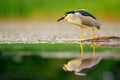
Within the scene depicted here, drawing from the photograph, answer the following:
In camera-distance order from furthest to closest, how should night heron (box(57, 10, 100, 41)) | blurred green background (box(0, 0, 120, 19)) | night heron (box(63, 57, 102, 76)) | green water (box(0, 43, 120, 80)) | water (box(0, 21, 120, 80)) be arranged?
1. blurred green background (box(0, 0, 120, 19))
2. night heron (box(57, 10, 100, 41))
3. night heron (box(63, 57, 102, 76))
4. water (box(0, 21, 120, 80))
5. green water (box(0, 43, 120, 80))

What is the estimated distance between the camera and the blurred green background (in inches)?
685

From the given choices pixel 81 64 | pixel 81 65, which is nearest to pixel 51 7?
pixel 81 64

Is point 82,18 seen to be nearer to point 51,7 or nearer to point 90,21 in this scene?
point 90,21

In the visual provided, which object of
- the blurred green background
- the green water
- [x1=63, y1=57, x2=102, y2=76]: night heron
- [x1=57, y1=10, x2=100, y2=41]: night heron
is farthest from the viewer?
the blurred green background

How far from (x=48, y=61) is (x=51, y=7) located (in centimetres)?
769

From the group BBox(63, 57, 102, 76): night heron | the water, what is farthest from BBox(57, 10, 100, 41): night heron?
BBox(63, 57, 102, 76): night heron

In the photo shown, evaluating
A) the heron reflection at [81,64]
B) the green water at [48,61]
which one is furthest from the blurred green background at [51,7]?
the heron reflection at [81,64]

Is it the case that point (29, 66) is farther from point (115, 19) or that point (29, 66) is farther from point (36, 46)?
point (115, 19)

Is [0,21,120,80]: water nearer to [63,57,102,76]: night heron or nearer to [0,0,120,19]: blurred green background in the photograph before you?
[63,57,102,76]: night heron

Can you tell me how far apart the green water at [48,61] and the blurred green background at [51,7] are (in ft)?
18.1

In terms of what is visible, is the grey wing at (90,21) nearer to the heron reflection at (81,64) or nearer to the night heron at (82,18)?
the night heron at (82,18)

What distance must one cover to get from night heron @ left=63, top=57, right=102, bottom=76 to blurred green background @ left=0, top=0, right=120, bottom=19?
24.8 ft

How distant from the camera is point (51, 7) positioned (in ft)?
57.1

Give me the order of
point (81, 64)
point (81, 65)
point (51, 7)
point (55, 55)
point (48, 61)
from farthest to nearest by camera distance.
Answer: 1. point (51, 7)
2. point (55, 55)
3. point (48, 61)
4. point (81, 64)
5. point (81, 65)
